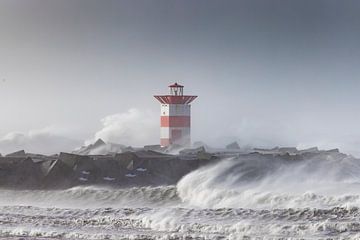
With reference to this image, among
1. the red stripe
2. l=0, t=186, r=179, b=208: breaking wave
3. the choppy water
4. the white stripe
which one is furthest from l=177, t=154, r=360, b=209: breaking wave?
the white stripe

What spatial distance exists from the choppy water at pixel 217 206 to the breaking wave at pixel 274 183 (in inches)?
0.8

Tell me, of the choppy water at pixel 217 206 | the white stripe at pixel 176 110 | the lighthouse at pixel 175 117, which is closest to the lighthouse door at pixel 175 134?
the lighthouse at pixel 175 117

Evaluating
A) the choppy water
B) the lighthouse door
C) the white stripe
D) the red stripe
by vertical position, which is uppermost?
the white stripe

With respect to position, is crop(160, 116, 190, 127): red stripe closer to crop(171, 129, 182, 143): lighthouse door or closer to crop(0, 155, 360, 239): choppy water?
crop(171, 129, 182, 143): lighthouse door

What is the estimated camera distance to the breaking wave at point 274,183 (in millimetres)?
14062

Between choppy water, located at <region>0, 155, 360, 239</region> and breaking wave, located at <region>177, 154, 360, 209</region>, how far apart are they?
0.02m

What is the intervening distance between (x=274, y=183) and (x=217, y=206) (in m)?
2.13

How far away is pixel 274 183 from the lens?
16.5 m

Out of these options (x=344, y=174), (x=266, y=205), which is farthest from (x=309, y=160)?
(x=266, y=205)

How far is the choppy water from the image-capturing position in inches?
471

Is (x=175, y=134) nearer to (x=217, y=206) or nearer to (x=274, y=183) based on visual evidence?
(x=274, y=183)

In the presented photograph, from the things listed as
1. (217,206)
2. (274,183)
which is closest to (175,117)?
(274,183)

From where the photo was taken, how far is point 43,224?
1339 cm

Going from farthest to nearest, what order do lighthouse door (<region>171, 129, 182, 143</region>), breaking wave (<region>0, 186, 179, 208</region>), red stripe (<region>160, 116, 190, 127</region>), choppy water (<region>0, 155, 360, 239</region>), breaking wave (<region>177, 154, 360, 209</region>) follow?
lighthouse door (<region>171, 129, 182, 143</region>)
red stripe (<region>160, 116, 190, 127</region>)
breaking wave (<region>0, 186, 179, 208</region>)
breaking wave (<region>177, 154, 360, 209</region>)
choppy water (<region>0, 155, 360, 239</region>)
